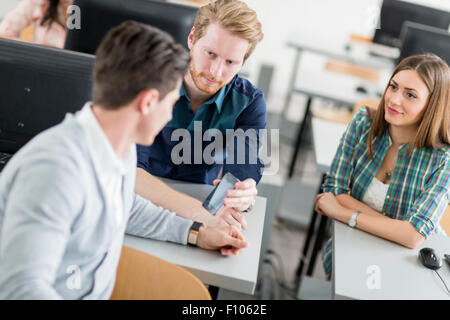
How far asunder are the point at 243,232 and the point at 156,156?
0.49m

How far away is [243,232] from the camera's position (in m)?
1.42

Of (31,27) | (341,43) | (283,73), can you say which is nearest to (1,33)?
(31,27)

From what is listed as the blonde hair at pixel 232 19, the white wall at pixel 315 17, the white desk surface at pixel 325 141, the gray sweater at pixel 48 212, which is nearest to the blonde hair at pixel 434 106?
the white desk surface at pixel 325 141

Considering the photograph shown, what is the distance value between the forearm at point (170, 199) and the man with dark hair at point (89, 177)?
1.16ft

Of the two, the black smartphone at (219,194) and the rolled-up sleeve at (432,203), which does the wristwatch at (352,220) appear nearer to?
the rolled-up sleeve at (432,203)

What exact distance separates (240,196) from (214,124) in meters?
0.37

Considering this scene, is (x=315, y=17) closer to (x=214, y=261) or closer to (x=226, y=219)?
(x=226, y=219)

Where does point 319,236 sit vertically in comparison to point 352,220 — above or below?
below

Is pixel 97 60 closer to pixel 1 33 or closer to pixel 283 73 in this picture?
pixel 1 33

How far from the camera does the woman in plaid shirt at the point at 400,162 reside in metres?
1.66

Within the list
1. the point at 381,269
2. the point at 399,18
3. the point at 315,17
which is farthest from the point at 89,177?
the point at 315,17

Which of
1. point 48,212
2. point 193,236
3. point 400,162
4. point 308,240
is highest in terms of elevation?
point 48,212

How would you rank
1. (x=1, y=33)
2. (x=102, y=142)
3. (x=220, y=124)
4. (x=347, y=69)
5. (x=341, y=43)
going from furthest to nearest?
(x=341, y=43) → (x=347, y=69) → (x=1, y=33) → (x=220, y=124) → (x=102, y=142)

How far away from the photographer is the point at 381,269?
1464 millimetres
